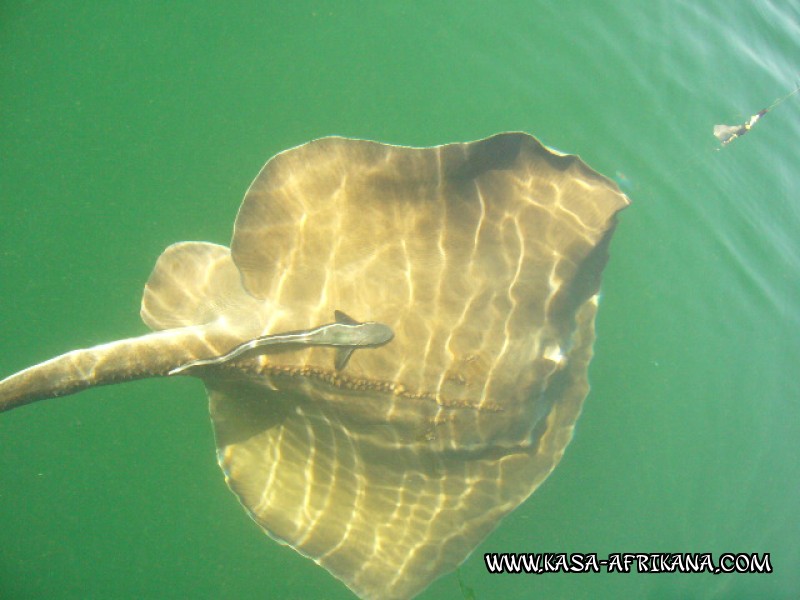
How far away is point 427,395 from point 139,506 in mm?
3375

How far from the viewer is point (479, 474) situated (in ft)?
13.2

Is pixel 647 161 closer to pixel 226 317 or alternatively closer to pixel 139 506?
pixel 226 317

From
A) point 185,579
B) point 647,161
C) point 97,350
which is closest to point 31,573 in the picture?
point 185,579

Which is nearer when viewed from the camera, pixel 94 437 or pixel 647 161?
pixel 94 437

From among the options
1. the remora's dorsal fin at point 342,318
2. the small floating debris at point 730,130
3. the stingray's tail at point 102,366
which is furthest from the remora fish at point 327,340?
the small floating debris at point 730,130

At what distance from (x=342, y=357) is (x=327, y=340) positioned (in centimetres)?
20

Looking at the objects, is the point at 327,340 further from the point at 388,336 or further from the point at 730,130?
the point at 730,130

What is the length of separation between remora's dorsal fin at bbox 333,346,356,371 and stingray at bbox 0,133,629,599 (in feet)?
0.09

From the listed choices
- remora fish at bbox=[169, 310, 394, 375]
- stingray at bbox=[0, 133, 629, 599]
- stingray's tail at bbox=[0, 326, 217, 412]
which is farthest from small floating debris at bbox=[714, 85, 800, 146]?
stingray's tail at bbox=[0, 326, 217, 412]

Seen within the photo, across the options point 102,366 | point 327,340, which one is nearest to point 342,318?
point 327,340

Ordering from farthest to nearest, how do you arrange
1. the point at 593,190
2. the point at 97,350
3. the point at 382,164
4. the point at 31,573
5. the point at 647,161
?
the point at 647,161 < the point at 31,573 < the point at 593,190 < the point at 382,164 < the point at 97,350

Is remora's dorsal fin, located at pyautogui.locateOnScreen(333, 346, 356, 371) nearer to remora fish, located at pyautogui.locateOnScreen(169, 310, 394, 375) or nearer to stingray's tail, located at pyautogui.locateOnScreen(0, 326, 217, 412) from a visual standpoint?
remora fish, located at pyautogui.locateOnScreen(169, 310, 394, 375)

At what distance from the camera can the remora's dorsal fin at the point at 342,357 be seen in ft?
11.4

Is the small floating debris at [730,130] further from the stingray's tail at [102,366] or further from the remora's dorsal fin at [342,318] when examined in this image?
the stingray's tail at [102,366]
